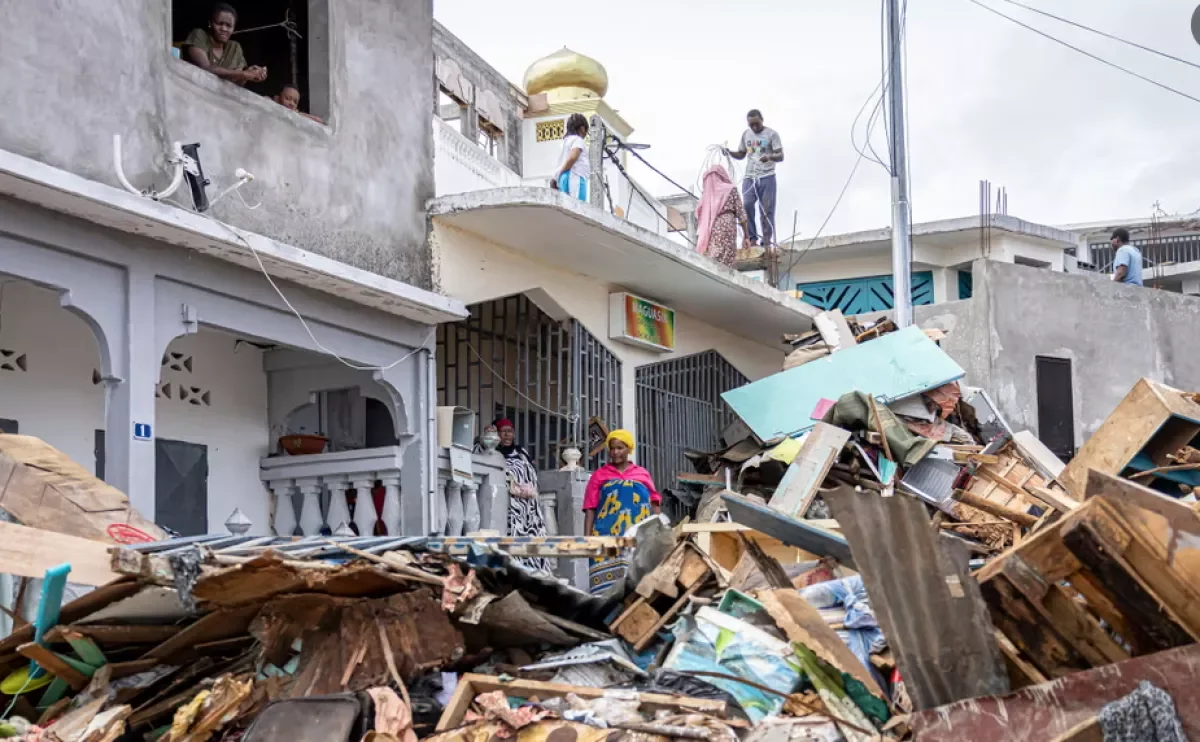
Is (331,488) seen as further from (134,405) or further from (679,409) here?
(679,409)

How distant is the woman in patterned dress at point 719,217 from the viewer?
13.9 m

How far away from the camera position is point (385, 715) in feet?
17.3

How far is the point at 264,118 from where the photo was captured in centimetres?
843

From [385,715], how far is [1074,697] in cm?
264

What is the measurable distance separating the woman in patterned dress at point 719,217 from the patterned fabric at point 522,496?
392 cm

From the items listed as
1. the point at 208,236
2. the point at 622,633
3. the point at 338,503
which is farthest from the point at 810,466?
the point at 208,236

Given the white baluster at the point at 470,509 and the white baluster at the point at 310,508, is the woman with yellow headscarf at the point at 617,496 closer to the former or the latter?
the white baluster at the point at 470,509

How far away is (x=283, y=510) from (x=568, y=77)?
40.7ft

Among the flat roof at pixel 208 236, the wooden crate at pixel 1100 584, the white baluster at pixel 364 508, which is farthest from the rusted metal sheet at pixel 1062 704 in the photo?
the white baluster at pixel 364 508

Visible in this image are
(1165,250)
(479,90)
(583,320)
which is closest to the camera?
(583,320)

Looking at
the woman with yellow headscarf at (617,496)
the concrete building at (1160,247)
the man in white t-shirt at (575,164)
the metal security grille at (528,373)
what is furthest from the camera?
the concrete building at (1160,247)

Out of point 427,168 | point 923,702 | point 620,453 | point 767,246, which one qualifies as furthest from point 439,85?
point 923,702

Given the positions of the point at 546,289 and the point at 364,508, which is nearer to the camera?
the point at 364,508

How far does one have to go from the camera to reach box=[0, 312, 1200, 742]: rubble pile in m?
4.20
